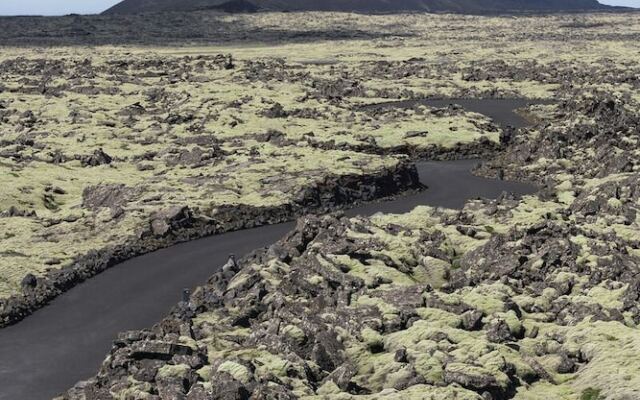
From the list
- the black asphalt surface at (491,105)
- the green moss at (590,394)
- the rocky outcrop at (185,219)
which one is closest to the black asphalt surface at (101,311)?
the rocky outcrop at (185,219)

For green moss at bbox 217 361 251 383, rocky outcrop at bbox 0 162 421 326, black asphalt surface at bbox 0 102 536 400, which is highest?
green moss at bbox 217 361 251 383

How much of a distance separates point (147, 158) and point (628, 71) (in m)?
106

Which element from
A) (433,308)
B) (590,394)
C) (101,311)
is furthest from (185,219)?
(590,394)

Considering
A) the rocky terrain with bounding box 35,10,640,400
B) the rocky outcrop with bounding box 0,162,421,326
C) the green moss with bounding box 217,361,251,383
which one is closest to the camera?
the green moss with bounding box 217,361,251,383

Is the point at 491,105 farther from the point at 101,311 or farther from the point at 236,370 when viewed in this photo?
the point at 236,370

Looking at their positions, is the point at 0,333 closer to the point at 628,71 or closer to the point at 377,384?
the point at 377,384

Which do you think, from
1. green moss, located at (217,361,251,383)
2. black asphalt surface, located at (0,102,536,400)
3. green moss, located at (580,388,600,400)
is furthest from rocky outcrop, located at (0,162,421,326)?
green moss, located at (580,388,600,400)

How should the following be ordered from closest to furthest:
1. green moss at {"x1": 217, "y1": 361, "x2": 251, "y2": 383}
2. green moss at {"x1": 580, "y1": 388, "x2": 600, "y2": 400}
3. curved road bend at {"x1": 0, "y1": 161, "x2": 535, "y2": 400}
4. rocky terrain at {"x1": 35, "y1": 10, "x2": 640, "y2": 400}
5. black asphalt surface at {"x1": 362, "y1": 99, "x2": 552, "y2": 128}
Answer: green moss at {"x1": 580, "y1": 388, "x2": 600, "y2": 400} < green moss at {"x1": 217, "y1": 361, "x2": 251, "y2": 383} < rocky terrain at {"x1": 35, "y1": 10, "x2": 640, "y2": 400} < curved road bend at {"x1": 0, "y1": 161, "x2": 535, "y2": 400} < black asphalt surface at {"x1": 362, "y1": 99, "x2": 552, "y2": 128}

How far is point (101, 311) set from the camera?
5231 cm

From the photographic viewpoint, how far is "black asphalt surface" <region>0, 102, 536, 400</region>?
1708 inches

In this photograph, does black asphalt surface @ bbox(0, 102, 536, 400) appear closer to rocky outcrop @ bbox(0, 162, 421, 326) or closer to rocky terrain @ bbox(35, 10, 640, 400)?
rocky outcrop @ bbox(0, 162, 421, 326)

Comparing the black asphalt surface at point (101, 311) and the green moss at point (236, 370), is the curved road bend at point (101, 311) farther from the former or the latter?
the green moss at point (236, 370)

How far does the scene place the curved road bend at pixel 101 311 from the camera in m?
43.4

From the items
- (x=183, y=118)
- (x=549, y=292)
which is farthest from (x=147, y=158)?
(x=549, y=292)
